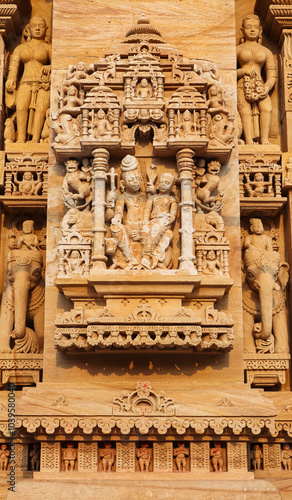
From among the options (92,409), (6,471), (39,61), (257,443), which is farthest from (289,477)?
(39,61)

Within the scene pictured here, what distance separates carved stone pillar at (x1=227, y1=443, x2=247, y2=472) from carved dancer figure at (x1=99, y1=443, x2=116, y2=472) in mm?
1152

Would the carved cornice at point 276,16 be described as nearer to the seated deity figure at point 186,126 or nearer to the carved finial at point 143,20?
the carved finial at point 143,20

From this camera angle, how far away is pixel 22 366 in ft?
35.4

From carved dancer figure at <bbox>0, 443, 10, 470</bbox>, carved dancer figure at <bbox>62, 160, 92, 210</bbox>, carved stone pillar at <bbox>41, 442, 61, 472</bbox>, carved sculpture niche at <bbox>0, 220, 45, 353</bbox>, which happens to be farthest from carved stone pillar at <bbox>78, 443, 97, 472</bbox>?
carved dancer figure at <bbox>62, 160, 92, 210</bbox>

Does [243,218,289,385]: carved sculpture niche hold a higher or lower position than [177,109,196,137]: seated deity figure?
lower

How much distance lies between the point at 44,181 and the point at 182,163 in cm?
179

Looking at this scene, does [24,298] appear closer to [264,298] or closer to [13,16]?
[264,298]

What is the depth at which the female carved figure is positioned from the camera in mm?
11727

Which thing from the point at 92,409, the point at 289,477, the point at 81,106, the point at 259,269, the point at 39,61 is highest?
the point at 39,61

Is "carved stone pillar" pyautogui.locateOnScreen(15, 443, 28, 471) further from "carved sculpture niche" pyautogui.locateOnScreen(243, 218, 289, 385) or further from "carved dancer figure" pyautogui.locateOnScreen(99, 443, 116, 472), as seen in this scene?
"carved sculpture niche" pyautogui.locateOnScreen(243, 218, 289, 385)

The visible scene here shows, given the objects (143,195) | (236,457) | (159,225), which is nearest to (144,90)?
(143,195)

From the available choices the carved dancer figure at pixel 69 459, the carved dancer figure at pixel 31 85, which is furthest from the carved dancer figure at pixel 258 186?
the carved dancer figure at pixel 69 459

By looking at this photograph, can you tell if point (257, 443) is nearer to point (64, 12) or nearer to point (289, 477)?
point (289, 477)

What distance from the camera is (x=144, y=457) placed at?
9641mm
